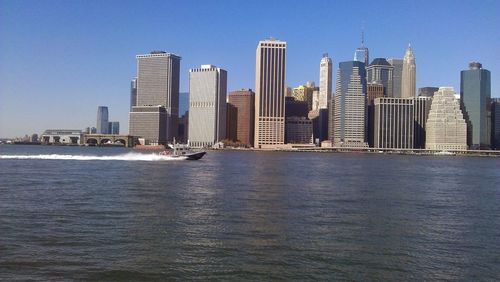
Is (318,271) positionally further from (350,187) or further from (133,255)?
(350,187)

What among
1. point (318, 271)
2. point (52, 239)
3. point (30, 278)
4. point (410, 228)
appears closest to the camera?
point (30, 278)

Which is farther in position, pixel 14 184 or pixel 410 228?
pixel 14 184

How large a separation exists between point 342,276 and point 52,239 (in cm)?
1605

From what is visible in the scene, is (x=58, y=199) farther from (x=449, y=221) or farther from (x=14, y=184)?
(x=449, y=221)

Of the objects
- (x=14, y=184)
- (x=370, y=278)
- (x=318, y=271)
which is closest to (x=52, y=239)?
(x=318, y=271)

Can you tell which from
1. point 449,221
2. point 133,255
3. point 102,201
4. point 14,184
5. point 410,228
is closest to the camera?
point 133,255

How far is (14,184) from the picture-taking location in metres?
59.8

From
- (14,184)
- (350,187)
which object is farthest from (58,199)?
(350,187)

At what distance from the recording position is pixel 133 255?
25.7 meters

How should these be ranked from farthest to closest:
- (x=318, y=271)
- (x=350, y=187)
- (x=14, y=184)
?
(x=350, y=187), (x=14, y=184), (x=318, y=271)

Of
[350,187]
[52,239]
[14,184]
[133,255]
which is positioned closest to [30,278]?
[133,255]

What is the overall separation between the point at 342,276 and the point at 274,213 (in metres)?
17.4

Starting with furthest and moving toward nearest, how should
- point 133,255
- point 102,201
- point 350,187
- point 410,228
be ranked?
point 350,187 < point 102,201 < point 410,228 < point 133,255

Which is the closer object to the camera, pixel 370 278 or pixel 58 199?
pixel 370 278
